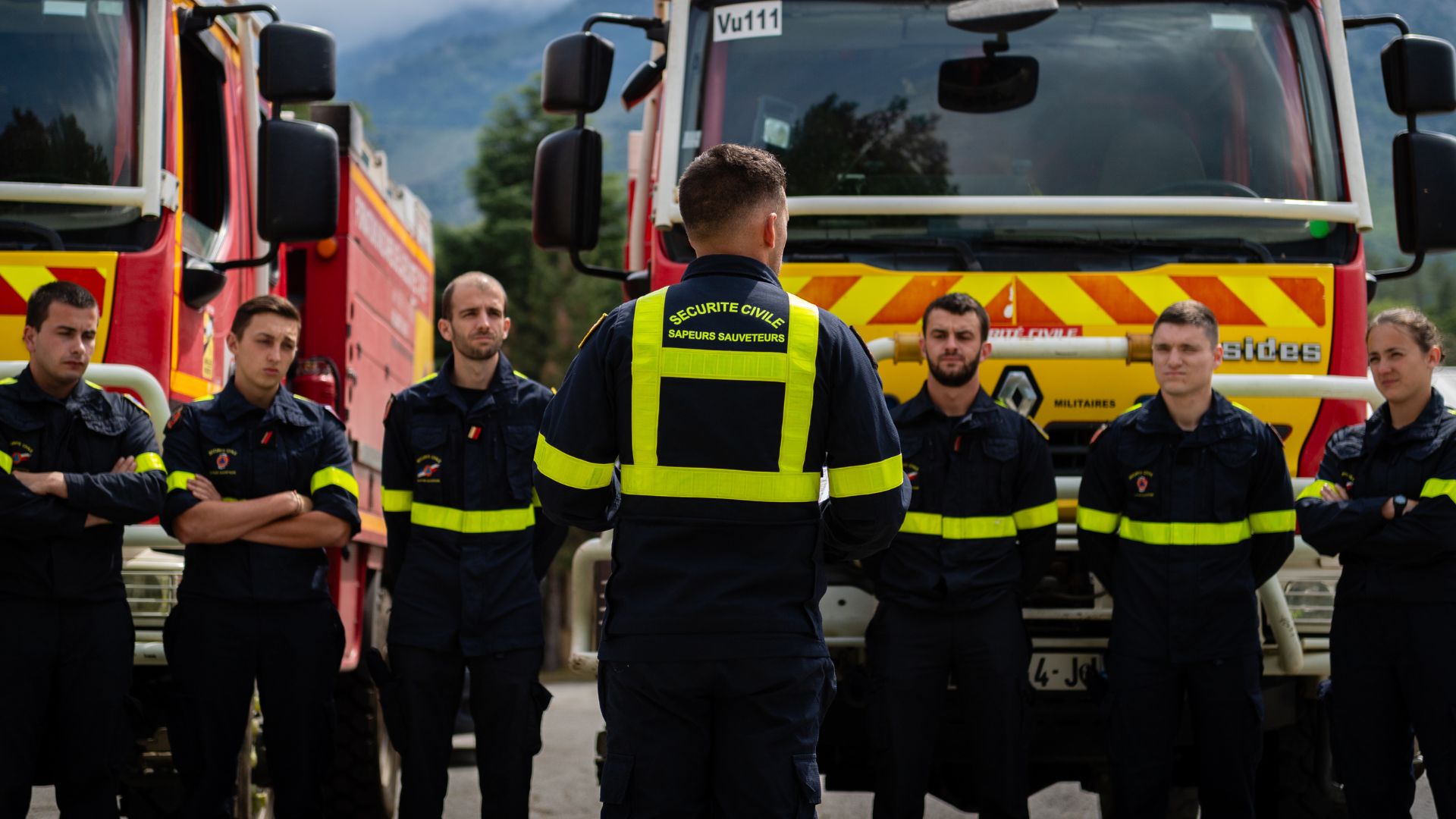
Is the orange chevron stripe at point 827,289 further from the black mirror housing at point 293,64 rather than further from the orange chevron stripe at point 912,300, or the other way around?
the black mirror housing at point 293,64

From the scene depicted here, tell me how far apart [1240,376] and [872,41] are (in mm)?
1648

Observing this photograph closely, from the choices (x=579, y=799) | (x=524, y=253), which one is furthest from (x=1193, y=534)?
(x=524, y=253)

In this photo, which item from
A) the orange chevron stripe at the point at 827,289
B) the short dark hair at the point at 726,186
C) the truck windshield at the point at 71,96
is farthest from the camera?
the orange chevron stripe at the point at 827,289

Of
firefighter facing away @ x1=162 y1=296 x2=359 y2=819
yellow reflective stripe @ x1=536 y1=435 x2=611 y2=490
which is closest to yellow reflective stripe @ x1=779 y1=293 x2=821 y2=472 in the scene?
yellow reflective stripe @ x1=536 y1=435 x2=611 y2=490

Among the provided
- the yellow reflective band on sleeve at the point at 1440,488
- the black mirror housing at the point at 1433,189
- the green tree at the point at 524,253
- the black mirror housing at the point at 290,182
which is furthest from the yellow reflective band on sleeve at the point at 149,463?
the green tree at the point at 524,253

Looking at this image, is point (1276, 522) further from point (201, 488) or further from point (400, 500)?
point (201, 488)

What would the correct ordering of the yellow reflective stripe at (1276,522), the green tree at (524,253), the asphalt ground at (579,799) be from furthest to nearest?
1. the green tree at (524,253)
2. the asphalt ground at (579,799)
3. the yellow reflective stripe at (1276,522)

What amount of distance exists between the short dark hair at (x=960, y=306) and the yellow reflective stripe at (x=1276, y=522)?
3.26 feet

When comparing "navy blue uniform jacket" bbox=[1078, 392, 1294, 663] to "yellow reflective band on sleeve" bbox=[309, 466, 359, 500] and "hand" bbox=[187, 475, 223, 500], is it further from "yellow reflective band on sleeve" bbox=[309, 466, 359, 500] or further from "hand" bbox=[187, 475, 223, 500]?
"hand" bbox=[187, 475, 223, 500]

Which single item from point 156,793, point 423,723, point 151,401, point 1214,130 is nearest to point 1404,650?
point 1214,130

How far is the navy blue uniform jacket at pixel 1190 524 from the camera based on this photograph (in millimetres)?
4672

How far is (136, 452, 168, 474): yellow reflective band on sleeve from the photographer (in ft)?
15.2

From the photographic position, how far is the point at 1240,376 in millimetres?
4891

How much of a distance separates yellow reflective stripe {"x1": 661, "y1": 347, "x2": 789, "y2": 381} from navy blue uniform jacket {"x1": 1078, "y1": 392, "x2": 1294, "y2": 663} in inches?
81.0
